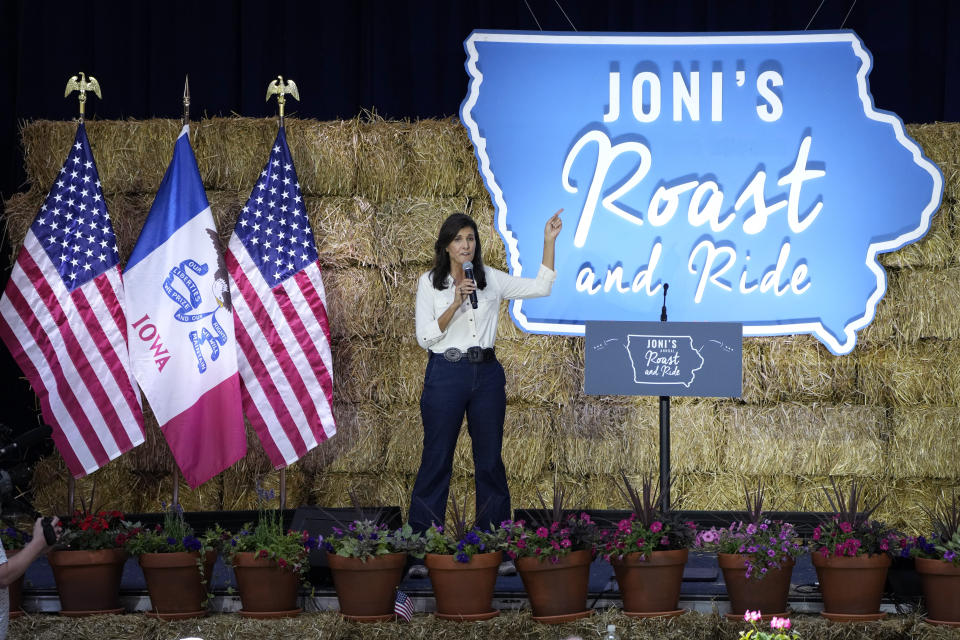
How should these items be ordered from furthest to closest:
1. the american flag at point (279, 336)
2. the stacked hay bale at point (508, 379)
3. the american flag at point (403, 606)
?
the stacked hay bale at point (508, 379)
the american flag at point (279, 336)
the american flag at point (403, 606)

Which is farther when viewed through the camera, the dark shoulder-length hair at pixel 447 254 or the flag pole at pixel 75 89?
the flag pole at pixel 75 89

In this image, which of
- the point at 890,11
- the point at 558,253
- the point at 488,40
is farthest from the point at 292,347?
the point at 890,11

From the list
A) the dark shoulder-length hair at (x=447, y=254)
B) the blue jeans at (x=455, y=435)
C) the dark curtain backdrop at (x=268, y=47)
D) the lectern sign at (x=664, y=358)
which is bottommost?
the blue jeans at (x=455, y=435)

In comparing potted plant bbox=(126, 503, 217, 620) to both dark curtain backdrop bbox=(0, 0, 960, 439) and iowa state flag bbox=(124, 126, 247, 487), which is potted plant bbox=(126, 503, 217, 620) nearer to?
iowa state flag bbox=(124, 126, 247, 487)

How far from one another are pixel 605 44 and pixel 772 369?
5.81 ft

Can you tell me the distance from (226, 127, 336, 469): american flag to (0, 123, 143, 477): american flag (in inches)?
21.1

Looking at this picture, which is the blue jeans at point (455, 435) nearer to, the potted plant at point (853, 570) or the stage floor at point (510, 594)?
the stage floor at point (510, 594)

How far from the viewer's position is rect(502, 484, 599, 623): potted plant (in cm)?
354

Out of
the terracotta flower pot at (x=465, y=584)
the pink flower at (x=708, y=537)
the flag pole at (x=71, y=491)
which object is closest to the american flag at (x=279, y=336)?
the flag pole at (x=71, y=491)

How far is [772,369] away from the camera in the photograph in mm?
5391

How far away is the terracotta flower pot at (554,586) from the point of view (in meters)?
3.54

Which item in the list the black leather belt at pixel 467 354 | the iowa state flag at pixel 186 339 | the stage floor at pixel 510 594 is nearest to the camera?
the stage floor at pixel 510 594

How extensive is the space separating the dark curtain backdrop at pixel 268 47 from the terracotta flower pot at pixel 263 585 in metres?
2.92

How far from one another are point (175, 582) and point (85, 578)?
12.2 inches
